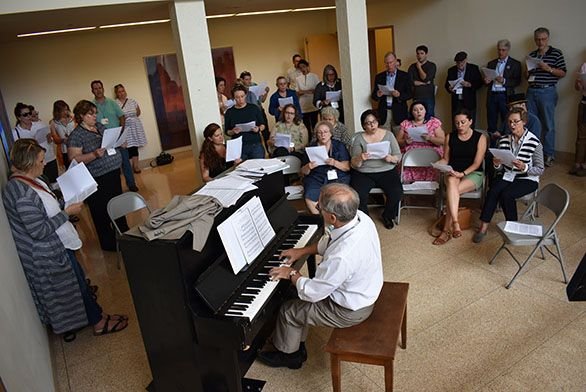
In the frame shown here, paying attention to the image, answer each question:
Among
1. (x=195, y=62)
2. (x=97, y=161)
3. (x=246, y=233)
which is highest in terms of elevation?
(x=195, y=62)

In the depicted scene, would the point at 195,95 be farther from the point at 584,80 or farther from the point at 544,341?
the point at 584,80

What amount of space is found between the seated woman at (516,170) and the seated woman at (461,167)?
0.23 meters

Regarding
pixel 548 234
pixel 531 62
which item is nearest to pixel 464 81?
pixel 531 62

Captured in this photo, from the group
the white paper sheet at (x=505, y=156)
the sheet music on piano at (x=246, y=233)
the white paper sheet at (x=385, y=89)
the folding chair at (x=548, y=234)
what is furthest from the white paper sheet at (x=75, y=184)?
the white paper sheet at (x=385, y=89)

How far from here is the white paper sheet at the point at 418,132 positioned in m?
5.44

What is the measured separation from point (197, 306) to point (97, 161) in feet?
10.1

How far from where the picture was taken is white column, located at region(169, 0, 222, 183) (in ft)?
15.8

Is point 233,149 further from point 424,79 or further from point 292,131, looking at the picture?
point 424,79

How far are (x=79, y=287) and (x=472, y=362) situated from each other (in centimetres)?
296

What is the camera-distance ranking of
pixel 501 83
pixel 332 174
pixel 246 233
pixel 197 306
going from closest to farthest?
pixel 197 306
pixel 246 233
pixel 332 174
pixel 501 83

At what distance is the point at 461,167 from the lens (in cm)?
493

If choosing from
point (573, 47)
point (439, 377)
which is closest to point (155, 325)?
point (439, 377)

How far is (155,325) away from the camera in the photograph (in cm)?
259

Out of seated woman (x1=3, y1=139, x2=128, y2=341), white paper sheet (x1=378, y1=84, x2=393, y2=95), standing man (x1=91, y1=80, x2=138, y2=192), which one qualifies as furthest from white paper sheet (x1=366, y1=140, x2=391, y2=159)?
standing man (x1=91, y1=80, x2=138, y2=192)
